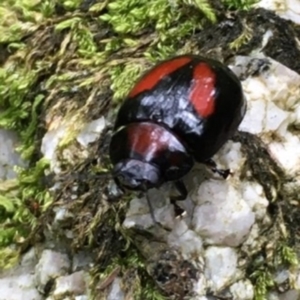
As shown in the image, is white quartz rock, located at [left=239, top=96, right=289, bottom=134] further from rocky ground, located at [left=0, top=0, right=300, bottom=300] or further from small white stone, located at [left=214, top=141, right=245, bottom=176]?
small white stone, located at [left=214, top=141, right=245, bottom=176]

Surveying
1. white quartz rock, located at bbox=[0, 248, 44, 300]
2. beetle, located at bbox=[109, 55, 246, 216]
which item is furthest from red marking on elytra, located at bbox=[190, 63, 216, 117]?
white quartz rock, located at bbox=[0, 248, 44, 300]

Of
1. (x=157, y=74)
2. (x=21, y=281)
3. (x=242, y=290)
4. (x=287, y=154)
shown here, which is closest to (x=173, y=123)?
(x=157, y=74)

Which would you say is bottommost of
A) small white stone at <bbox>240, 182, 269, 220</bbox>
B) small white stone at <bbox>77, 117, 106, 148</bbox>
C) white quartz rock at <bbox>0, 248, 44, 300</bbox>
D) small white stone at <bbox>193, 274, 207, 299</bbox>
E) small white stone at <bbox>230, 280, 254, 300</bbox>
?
white quartz rock at <bbox>0, 248, 44, 300</bbox>

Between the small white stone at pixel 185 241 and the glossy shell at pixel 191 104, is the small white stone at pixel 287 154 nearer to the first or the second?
the glossy shell at pixel 191 104

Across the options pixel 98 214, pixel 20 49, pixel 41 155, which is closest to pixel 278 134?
pixel 98 214

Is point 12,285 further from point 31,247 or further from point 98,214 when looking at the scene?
point 98,214

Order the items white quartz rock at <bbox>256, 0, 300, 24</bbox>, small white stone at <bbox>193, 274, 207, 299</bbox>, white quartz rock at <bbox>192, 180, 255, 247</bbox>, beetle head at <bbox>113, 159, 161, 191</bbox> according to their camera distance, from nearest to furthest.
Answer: beetle head at <bbox>113, 159, 161, 191</bbox>, small white stone at <bbox>193, 274, 207, 299</bbox>, white quartz rock at <bbox>192, 180, 255, 247</bbox>, white quartz rock at <bbox>256, 0, 300, 24</bbox>

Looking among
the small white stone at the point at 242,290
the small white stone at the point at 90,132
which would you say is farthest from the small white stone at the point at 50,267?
the small white stone at the point at 242,290
